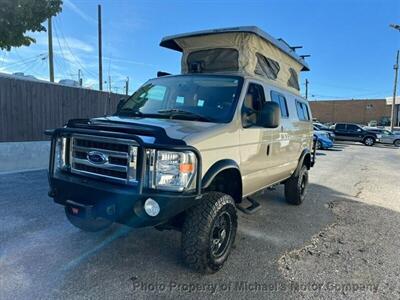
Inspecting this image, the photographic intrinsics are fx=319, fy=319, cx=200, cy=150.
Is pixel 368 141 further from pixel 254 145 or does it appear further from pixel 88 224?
pixel 88 224

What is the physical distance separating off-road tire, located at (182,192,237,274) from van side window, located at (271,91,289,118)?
7.68 feet

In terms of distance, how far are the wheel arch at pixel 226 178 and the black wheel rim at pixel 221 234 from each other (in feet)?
1.24

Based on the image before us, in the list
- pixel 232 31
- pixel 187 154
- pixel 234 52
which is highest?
pixel 232 31

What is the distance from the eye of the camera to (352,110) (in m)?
61.2

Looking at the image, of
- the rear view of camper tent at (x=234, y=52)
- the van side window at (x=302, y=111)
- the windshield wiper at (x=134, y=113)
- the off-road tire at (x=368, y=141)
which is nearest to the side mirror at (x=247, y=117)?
the rear view of camper tent at (x=234, y=52)

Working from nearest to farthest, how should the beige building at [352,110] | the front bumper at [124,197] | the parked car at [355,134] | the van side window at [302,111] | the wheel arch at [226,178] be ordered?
A: 1. the front bumper at [124,197]
2. the wheel arch at [226,178]
3. the van side window at [302,111]
4. the parked car at [355,134]
5. the beige building at [352,110]

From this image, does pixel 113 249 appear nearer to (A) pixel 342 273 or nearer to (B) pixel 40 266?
(B) pixel 40 266

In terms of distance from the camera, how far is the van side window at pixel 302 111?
6456 mm

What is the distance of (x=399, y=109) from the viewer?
1975 inches

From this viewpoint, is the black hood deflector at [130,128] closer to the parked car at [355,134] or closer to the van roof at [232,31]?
the van roof at [232,31]

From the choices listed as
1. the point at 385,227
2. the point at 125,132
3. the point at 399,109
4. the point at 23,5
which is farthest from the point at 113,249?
the point at 399,109

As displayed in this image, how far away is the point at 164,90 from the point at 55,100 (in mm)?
7153

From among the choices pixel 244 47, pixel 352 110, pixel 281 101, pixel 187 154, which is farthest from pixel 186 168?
pixel 352 110

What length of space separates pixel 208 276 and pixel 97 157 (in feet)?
5.57
